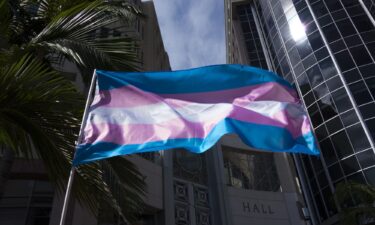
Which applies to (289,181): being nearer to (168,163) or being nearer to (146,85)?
(168,163)

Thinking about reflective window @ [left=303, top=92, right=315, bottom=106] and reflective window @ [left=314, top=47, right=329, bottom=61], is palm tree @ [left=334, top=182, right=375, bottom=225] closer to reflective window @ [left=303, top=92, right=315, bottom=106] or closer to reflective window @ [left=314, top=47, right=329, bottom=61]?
reflective window @ [left=303, top=92, right=315, bottom=106]

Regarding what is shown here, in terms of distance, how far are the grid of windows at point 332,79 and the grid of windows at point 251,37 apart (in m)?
8.11

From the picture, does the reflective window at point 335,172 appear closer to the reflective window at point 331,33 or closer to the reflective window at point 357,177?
the reflective window at point 357,177

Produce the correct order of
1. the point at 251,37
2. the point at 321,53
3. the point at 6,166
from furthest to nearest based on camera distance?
the point at 251,37 < the point at 321,53 < the point at 6,166

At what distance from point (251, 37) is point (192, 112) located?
137 ft

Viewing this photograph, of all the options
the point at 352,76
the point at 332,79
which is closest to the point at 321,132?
the point at 332,79

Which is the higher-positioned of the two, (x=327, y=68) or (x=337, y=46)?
(x=337, y=46)

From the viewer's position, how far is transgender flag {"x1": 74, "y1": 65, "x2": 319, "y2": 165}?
4.52 metres

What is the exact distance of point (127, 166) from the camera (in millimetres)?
5230

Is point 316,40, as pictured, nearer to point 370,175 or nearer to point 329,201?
point 370,175

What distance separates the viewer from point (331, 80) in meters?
28.0

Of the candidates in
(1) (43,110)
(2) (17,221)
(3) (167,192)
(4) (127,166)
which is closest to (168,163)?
(3) (167,192)

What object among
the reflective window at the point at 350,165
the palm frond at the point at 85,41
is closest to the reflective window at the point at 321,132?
the reflective window at the point at 350,165

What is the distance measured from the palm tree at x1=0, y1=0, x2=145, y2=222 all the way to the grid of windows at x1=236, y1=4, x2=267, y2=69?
37.4 m
